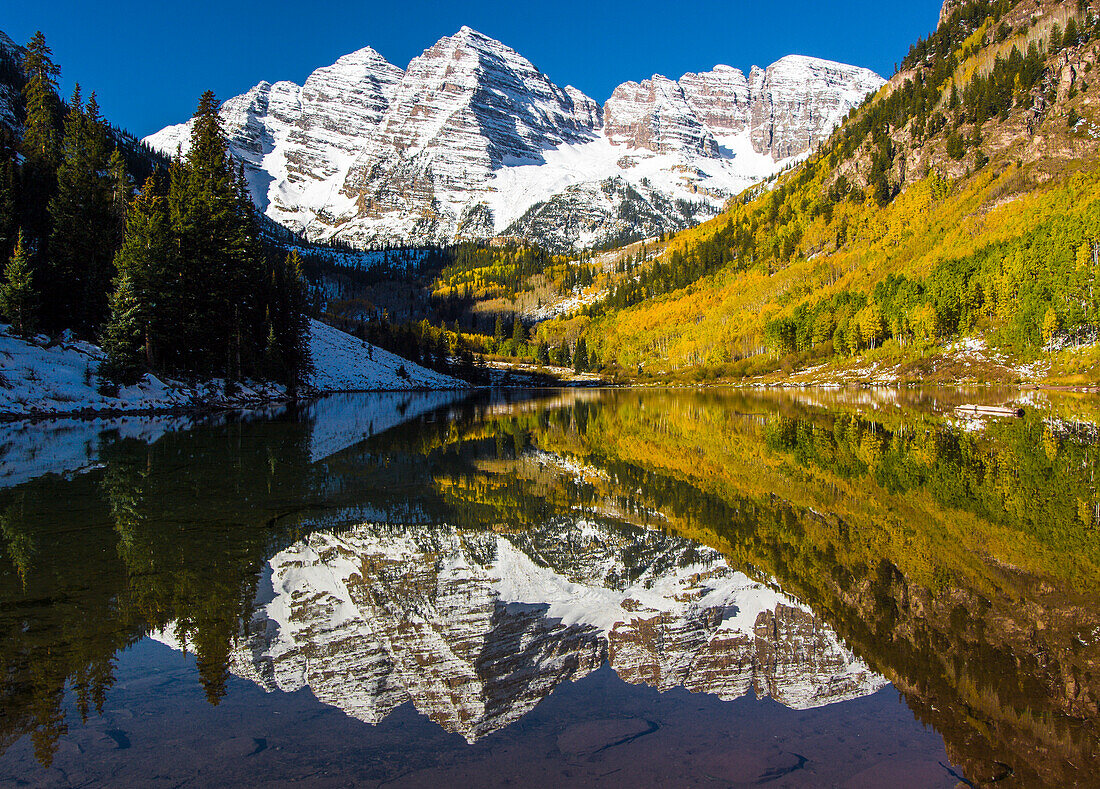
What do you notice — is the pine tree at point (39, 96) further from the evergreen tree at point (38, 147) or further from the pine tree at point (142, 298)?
the pine tree at point (142, 298)

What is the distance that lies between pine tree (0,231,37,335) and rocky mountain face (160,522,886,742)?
45.0 m

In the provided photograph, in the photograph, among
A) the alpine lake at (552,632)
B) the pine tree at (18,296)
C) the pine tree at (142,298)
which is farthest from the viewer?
the pine tree at (142,298)

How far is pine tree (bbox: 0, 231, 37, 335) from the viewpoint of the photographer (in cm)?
4256

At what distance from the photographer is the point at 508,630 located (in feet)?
28.7

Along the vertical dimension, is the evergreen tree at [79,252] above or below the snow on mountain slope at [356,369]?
above

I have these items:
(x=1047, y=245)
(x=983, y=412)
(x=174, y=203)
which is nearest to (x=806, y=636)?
(x=983, y=412)

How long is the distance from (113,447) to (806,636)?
27917 millimetres

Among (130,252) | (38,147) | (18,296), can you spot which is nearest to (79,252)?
(130,252)

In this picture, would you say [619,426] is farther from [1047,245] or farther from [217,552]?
[1047,245]

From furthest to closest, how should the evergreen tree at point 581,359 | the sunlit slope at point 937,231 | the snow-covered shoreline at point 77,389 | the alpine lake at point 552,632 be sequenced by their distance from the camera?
the evergreen tree at point 581,359 < the sunlit slope at point 937,231 < the snow-covered shoreline at point 77,389 < the alpine lake at point 552,632

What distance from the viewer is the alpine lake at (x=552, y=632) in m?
5.64

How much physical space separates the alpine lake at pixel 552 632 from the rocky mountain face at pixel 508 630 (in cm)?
5

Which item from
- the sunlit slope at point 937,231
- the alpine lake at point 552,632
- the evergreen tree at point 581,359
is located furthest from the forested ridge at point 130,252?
the evergreen tree at point 581,359

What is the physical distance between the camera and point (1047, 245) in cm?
7738
